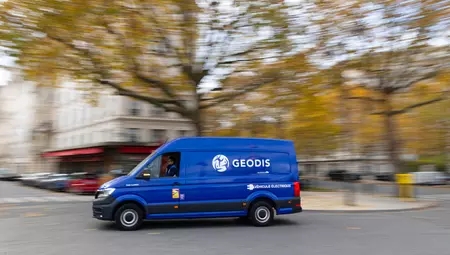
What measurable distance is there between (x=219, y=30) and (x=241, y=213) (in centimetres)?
766

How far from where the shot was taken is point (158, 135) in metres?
45.0

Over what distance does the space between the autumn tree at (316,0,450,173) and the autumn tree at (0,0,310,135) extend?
8.80 ft

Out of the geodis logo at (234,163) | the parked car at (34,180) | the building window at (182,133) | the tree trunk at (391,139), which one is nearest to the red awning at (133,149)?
the building window at (182,133)

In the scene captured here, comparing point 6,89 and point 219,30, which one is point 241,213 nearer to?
point 219,30

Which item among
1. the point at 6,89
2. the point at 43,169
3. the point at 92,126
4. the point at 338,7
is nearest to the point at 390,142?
the point at 338,7

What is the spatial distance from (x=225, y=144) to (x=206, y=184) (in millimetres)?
1175

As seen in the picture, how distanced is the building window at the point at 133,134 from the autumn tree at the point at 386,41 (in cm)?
2616

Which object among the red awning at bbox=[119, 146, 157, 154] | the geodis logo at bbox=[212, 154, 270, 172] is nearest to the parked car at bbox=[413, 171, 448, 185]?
the red awning at bbox=[119, 146, 157, 154]

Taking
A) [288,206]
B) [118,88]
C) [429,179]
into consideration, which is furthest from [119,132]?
[288,206]

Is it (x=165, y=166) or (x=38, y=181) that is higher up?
(x=165, y=166)

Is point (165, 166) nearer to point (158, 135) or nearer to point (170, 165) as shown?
point (170, 165)

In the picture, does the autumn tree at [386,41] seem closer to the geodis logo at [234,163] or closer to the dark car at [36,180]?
the geodis logo at [234,163]

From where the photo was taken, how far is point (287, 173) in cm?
1147

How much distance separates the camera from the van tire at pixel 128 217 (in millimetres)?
10219
